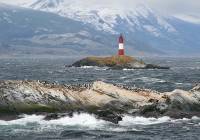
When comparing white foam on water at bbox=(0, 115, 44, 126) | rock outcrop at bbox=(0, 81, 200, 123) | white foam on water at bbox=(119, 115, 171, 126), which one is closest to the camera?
white foam on water at bbox=(0, 115, 44, 126)

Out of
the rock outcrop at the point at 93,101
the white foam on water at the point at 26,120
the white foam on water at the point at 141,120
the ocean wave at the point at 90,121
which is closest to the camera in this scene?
the ocean wave at the point at 90,121

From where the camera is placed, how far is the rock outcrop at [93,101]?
54.0 metres

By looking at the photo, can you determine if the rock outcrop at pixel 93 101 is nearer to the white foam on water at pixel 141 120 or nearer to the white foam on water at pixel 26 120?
the white foam on water at pixel 141 120

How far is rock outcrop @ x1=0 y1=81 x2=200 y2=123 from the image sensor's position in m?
54.0

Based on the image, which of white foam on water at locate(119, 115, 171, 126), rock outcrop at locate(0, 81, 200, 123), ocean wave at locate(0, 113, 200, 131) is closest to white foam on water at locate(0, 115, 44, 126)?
ocean wave at locate(0, 113, 200, 131)

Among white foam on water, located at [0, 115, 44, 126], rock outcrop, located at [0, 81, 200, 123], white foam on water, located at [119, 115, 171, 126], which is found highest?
rock outcrop, located at [0, 81, 200, 123]

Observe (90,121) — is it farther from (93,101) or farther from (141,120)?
(141,120)

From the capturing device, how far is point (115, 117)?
175 feet

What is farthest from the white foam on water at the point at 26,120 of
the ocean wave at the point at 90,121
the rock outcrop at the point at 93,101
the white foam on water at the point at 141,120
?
the white foam on water at the point at 141,120

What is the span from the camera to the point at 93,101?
187ft

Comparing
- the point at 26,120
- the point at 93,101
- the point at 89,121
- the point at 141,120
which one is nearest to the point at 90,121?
the point at 89,121

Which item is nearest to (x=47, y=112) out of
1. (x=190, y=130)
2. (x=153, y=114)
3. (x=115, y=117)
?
(x=115, y=117)

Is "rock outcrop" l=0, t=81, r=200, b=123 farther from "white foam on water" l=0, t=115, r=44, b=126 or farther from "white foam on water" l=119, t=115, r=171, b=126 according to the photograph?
"white foam on water" l=0, t=115, r=44, b=126

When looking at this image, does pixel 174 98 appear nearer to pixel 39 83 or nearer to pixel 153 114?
pixel 153 114
